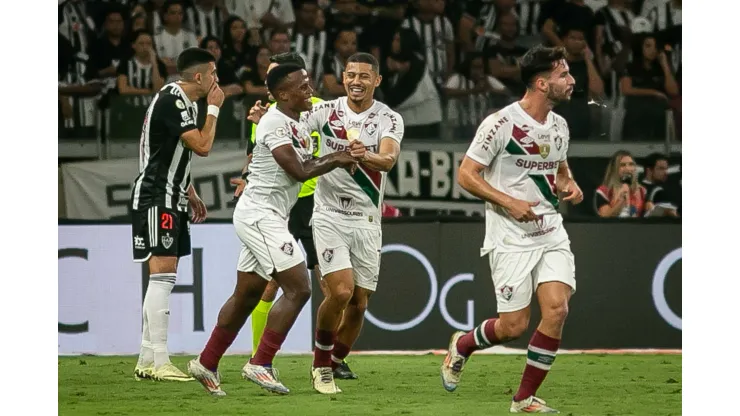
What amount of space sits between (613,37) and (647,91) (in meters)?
1.01

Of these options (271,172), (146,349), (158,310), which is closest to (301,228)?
(158,310)

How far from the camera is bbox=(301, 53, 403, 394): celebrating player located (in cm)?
885

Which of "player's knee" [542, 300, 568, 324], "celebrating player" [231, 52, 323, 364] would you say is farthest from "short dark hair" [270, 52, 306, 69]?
"player's knee" [542, 300, 568, 324]

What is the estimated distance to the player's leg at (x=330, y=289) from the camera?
28.9ft

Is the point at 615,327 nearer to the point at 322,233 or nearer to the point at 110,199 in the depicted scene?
the point at 322,233

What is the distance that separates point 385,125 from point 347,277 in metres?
1.10

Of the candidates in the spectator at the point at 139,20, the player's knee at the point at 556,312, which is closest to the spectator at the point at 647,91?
the spectator at the point at 139,20

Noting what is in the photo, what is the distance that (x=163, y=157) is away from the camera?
31.2ft

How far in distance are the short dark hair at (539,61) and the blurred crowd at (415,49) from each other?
6563 mm

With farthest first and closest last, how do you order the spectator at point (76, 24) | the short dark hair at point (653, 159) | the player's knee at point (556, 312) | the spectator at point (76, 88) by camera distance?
the spectator at point (76, 24) < the spectator at point (76, 88) < the short dark hair at point (653, 159) < the player's knee at point (556, 312)

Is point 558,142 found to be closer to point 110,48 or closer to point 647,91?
point 647,91

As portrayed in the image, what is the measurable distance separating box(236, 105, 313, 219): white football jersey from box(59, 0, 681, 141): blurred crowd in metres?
5.86

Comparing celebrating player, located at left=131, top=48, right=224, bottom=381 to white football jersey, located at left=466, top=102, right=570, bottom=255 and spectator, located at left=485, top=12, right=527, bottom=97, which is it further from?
spectator, located at left=485, top=12, right=527, bottom=97

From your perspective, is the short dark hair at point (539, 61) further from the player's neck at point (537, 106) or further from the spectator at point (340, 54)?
the spectator at point (340, 54)
